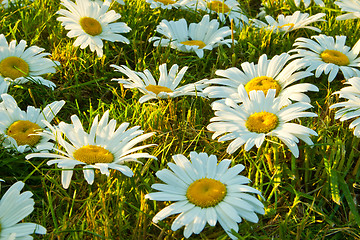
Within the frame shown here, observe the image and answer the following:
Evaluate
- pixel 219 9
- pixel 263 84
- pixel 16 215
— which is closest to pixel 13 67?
pixel 16 215

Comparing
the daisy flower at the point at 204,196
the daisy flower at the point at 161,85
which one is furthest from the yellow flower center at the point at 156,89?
the daisy flower at the point at 204,196

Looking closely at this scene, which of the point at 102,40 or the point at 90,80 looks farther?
the point at 102,40

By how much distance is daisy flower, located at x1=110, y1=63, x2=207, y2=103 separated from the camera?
8.74 feet

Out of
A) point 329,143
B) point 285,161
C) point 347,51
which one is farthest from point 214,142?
point 347,51

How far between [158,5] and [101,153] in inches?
73.2

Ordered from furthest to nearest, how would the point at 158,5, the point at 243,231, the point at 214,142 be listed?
the point at 158,5
the point at 214,142
the point at 243,231

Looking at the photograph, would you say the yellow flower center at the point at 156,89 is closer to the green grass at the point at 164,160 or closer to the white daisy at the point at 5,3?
the green grass at the point at 164,160

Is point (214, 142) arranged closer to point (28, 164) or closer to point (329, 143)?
point (329, 143)

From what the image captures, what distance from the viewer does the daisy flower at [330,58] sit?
2.87 meters

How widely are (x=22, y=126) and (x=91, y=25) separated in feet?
3.58

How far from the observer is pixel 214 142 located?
2.55 m

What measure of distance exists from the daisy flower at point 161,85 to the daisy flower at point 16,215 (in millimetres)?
940

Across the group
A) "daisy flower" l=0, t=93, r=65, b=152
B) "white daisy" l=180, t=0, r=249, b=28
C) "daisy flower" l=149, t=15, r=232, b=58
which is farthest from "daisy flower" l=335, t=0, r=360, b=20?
"daisy flower" l=0, t=93, r=65, b=152

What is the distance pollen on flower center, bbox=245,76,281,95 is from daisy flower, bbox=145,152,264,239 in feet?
2.36
